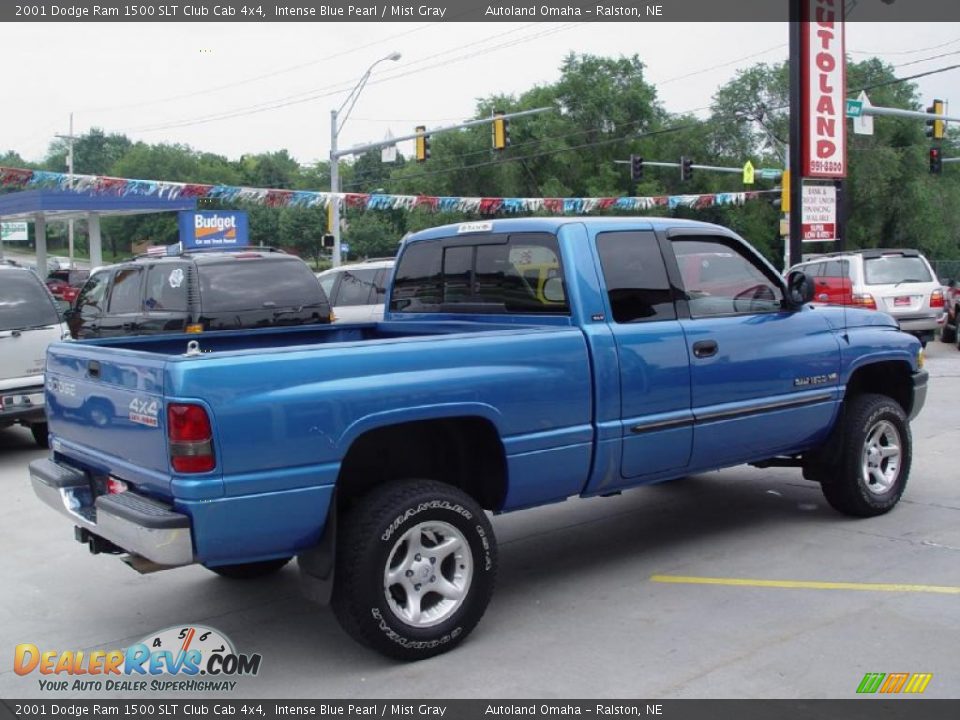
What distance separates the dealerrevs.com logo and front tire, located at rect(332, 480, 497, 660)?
689 millimetres

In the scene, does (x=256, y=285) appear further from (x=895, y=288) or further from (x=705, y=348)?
(x=895, y=288)

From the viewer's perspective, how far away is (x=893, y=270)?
17453 millimetres

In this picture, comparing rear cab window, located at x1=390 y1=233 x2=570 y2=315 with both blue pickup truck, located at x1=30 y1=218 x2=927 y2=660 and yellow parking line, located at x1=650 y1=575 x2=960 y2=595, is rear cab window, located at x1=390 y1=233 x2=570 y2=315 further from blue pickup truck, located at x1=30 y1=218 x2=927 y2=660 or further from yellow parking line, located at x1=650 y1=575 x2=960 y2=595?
yellow parking line, located at x1=650 y1=575 x2=960 y2=595

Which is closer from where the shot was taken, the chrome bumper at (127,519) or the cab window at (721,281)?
the chrome bumper at (127,519)

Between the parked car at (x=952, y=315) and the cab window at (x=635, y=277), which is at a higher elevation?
the cab window at (x=635, y=277)

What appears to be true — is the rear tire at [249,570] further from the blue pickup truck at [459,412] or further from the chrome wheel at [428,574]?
the chrome wheel at [428,574]

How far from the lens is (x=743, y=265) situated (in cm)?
635

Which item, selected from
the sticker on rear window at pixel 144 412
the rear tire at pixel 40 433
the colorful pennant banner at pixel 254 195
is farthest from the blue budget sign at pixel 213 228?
the sticker on rear window at pixel 144 412

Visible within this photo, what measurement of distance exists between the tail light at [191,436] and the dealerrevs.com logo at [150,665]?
112 centimetres

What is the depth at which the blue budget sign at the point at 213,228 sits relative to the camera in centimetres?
3712

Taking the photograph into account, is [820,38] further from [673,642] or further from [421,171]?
[421,171]

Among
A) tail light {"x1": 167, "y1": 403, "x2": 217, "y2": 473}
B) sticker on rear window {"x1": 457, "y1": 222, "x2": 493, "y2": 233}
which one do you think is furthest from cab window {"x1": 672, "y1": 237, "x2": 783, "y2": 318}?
tail light {"x1": 167, "y1": 403, "x2": 217, "y2": 473}

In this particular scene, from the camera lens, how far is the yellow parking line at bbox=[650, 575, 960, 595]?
5402 millimetres

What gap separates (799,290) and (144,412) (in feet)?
13.8
